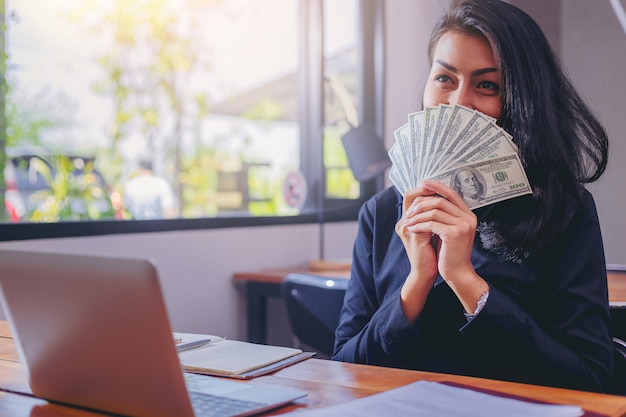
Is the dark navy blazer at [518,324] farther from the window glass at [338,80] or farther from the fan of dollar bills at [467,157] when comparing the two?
the window glass at [338,80]

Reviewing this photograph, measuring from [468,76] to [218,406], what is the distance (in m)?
0.84

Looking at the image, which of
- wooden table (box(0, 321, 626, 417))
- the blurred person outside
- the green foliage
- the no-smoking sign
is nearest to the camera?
wooden table (box(0, 321, 626, 417))

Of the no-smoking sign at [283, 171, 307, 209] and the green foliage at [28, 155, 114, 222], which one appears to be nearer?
the green foliage at [28, 155, 114, 222]

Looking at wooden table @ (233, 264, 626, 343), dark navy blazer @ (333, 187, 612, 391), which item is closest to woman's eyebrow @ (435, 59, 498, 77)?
dark navy blazer @ (333, 187, 612, 391)

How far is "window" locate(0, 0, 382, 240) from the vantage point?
3287 mm

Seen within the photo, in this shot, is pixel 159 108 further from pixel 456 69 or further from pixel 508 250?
pixel 508 250

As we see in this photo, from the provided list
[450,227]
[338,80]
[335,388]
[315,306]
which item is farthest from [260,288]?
[335,388]

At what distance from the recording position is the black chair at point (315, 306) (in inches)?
88.5

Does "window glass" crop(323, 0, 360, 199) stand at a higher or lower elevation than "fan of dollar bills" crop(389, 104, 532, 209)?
higher

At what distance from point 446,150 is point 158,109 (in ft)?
9.70

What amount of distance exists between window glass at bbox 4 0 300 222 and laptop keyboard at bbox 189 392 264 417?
2.16 metres

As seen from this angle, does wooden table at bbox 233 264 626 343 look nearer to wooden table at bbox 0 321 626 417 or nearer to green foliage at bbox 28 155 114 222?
green foliage at bbox 28 155 114 222

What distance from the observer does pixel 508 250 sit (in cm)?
143

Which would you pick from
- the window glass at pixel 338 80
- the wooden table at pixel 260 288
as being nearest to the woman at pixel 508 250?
the wooden table at pixel 260 288
